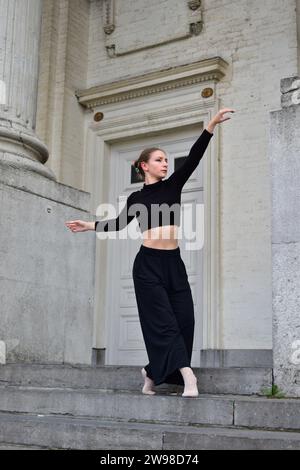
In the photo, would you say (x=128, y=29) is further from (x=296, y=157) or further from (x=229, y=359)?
(x=296, y=157)

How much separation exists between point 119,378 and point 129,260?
564 centimetres

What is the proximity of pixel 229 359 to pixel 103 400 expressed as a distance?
500cm

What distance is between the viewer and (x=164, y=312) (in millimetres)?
4633

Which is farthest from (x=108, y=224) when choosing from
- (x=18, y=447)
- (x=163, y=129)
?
(x=163, y=129)

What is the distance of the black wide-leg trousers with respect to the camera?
455 centimetres

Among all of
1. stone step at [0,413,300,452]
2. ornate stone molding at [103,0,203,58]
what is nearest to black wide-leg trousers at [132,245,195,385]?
stone step at [0,413,300,452]

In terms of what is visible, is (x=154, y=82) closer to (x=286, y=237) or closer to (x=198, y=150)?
(x=198, y=150)

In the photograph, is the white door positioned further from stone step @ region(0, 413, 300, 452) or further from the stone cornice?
stone step @ region(0, 413, 300, 452)

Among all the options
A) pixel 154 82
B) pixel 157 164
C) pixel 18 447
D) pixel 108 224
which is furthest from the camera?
pixel 154 82

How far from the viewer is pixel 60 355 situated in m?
7.04

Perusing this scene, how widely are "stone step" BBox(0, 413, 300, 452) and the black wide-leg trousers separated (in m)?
0.47

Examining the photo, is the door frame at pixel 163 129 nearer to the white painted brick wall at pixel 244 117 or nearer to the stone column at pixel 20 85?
the white painted brick wall at pixel 244 117

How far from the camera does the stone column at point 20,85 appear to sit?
713 centimetres

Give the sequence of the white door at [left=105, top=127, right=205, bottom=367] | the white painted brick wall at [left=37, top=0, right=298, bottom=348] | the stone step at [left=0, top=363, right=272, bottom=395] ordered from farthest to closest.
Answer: the white door at [left=105, top=127, right=205, bottom=367] → the white painted brick wall at [left=37, top=0, right=298, bottom=348] → the stone step at [left=0, top=363, right=272, bottom=395]
